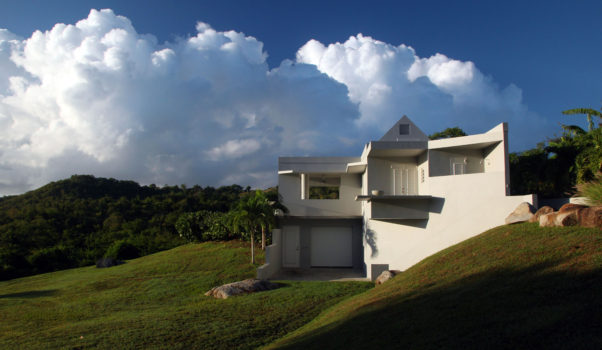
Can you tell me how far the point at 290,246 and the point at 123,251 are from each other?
1088cm

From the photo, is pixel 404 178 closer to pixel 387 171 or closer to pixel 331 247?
pixel 387 171

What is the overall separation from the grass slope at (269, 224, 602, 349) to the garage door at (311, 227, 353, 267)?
1078 centimetres

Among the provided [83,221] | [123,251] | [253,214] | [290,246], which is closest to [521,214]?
[253,214]

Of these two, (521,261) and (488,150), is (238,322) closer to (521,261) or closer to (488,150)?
(521,261)

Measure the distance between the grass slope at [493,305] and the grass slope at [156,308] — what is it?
1247 mm

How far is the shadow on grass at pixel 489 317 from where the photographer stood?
15.5 ft

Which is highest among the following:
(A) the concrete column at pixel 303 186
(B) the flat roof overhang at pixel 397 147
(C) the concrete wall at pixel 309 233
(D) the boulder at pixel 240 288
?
(B) the flat roof overhang at pixel 397 147

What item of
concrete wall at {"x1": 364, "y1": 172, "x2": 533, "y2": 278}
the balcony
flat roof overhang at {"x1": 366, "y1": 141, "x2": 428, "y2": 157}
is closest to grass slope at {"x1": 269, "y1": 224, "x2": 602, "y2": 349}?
concrete wall at {"x1": 364, "y1": 172, "x2": 533, "y2": 278}

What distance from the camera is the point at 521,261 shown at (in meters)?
7.93

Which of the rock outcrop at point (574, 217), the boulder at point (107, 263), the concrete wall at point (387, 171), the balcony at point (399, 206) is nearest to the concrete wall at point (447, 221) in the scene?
the balcony at point (399, 206)

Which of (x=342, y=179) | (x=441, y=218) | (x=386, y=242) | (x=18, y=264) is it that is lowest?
(x=18, y=264)

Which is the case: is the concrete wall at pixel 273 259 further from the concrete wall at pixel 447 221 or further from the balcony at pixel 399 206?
the balcony at pixel 399 206

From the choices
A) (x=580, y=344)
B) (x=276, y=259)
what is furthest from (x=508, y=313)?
(x=276, y=259)

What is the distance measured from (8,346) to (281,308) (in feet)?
20.1
